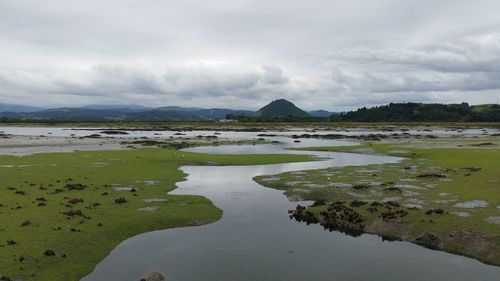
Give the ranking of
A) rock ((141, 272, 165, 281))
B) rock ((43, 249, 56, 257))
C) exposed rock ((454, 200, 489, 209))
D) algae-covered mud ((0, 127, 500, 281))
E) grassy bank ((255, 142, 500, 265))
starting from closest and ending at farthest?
1. rock ((141, 272, 165, 281))
2. rock ((43, 249, 56, 257))
3. algae-covered mud ((0, 127, 500, 281))
4. grassy bank ((255, 142, 500, 265))
5. exposed rock ((454, 200, 489, 209))

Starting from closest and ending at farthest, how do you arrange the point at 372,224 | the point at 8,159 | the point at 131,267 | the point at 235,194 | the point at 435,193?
the point at 131,267 < the point at 372,224 < the point at 435,193 < the point at 235,194 < the point at 8,159

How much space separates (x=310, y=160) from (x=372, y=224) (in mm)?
40004

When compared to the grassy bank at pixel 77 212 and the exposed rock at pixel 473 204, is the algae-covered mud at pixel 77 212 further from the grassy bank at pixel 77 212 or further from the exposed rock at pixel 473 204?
the exposed rock at pixel 473 204

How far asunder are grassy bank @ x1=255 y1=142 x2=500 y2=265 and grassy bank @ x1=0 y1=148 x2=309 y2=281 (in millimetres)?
10318

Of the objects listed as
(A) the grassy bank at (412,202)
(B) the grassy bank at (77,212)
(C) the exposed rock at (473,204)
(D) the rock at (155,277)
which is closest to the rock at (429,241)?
(A) the grassy bank at (412,202)

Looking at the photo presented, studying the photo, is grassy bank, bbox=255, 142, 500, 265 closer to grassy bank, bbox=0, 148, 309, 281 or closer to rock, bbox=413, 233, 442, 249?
rock, bbox=413, 233, 442, 249

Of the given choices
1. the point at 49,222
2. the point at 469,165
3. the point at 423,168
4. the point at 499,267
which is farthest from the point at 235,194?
the point at 469,165

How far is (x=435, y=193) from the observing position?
38.4 m

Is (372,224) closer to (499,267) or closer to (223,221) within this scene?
(499,267)

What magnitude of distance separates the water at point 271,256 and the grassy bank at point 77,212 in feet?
5.08

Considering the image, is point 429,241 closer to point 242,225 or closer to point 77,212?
point 242,225

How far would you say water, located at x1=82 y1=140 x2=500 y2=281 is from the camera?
22000 mm

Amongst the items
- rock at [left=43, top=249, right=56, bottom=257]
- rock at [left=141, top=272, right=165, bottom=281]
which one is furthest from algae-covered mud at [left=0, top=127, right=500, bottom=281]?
rock at [left=141, top=272, right=165, bottom=281]

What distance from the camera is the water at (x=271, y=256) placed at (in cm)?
2200
